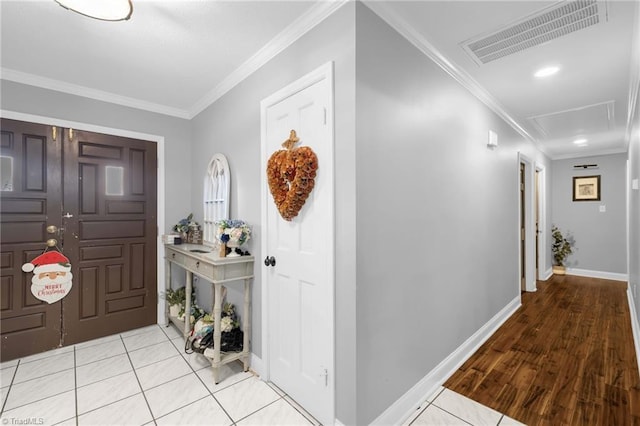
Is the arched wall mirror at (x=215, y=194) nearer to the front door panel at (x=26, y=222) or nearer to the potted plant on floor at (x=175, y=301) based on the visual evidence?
the potted plant on floor at (x=175, y=301)

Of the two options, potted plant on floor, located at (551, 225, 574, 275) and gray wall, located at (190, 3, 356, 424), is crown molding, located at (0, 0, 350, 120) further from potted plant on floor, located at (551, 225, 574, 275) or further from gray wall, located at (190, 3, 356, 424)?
potted plant on floor, located at (551, 225, 574, 275)

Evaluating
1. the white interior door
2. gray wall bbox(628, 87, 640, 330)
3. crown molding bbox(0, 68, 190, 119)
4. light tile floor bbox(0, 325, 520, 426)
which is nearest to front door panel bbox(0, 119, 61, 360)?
light tile floor bbox(0, 325, 520, 426)

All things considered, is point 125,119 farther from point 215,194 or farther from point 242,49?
point 242,49

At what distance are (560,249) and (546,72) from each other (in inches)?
195

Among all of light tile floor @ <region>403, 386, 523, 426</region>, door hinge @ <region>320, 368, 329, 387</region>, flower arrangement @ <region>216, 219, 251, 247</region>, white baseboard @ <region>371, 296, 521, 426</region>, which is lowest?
light tile floor @ <region>403, 386, 523, 426</region>

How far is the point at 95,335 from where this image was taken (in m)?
2.98

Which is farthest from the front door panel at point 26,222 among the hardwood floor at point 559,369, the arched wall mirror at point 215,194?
the hardwood floor at point 559,369

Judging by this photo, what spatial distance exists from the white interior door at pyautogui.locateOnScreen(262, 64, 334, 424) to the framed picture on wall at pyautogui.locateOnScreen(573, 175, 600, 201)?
22.0ft

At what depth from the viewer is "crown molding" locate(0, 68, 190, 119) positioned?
257 centimetres

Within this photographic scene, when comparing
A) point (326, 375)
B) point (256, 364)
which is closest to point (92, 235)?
point (256, 364)

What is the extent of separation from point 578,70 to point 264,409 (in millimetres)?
3726

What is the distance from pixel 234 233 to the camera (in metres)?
2.29

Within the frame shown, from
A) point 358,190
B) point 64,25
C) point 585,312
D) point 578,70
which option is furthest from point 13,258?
point 585,312

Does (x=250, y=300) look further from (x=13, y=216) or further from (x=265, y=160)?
(x=13, y=216)
